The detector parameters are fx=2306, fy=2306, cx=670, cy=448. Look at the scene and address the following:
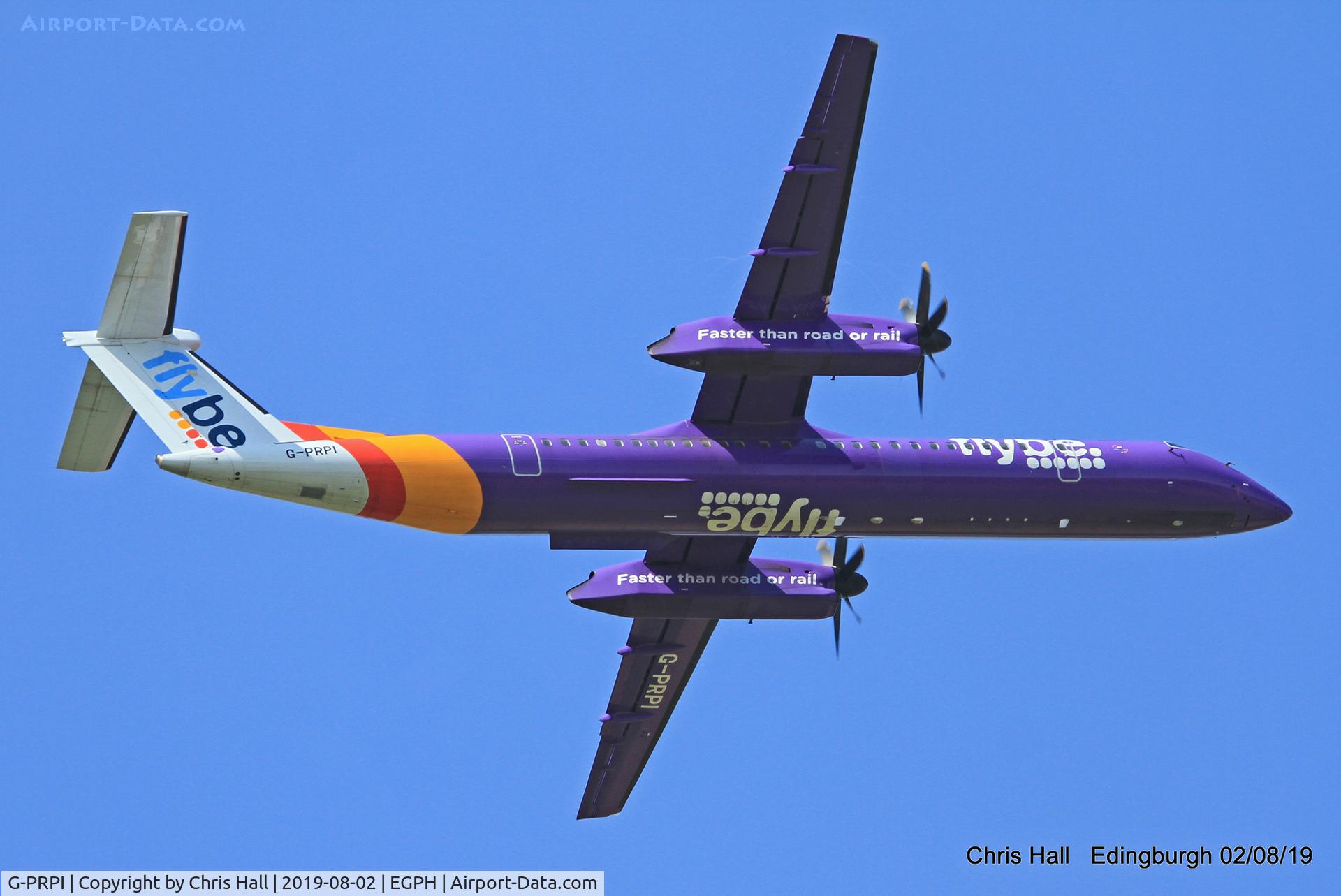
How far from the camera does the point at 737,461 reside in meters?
42.8

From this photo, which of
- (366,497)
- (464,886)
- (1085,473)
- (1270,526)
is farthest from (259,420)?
(1270,526)

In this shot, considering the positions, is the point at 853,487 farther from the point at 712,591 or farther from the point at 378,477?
the point at 378,477

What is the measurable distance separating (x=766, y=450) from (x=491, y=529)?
5392mm

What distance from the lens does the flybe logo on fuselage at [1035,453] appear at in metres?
44.4

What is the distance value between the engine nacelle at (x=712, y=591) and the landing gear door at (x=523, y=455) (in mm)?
4556

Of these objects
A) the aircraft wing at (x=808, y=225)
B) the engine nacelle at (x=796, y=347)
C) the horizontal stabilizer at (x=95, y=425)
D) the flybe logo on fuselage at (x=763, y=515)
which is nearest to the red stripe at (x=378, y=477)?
the horizontal stabilizer at (x=95, y=425)

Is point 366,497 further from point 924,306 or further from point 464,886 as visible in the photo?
point 924,306

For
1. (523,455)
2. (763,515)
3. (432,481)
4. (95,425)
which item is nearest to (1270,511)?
(763,515)

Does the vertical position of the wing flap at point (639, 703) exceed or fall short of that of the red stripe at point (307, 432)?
it falls short

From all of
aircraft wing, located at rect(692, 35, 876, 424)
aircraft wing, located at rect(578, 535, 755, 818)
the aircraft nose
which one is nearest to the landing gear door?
aircraft wing, located at rect(692, 35, 876, 424)

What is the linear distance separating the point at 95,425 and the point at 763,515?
12.2 metres

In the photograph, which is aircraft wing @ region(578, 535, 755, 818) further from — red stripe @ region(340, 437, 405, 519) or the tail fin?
the tail fin

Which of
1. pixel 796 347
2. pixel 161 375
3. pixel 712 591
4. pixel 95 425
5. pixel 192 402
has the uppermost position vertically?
pixel 796 347

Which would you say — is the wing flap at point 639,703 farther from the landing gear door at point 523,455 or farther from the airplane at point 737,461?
the landing gear door at point 523,455
